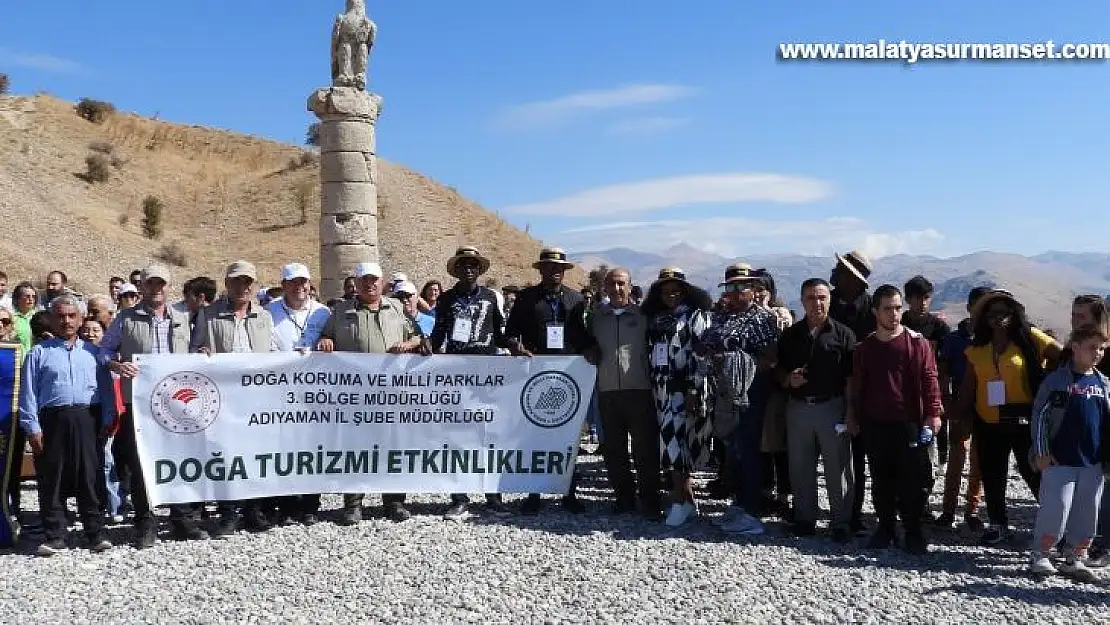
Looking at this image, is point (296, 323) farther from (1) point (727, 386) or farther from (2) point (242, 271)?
(1) point (727, 386)

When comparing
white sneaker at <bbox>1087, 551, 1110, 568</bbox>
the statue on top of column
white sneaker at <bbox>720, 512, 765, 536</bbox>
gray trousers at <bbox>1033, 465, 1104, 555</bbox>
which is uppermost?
the statue on top of column

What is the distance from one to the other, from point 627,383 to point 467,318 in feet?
4.55

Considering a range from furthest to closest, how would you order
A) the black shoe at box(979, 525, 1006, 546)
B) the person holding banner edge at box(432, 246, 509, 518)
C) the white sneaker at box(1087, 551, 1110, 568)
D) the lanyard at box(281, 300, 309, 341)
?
the person holding banner edge at box(432, 246, 509, 518) → the lanyard at box(281, 300, 309, 341) → the black shoe at box(979, 525, 1006, 546) → the white sneaker at box(1087, 551, 1110, 568)

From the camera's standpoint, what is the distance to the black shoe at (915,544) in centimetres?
636

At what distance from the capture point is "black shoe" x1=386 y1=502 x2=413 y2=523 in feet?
23.4

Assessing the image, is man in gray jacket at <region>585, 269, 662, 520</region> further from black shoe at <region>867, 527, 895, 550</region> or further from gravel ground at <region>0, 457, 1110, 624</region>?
black shoe at <region>867, 527, 895, 550</region>

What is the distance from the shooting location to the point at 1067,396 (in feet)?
19.0

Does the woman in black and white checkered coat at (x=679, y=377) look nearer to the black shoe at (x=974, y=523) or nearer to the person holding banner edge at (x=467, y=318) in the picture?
the person holding banner edge at (x=467, y=318)

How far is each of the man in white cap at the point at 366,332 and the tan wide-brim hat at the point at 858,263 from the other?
3343 millimetres

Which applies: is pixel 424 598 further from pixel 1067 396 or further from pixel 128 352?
pixel 1067 396

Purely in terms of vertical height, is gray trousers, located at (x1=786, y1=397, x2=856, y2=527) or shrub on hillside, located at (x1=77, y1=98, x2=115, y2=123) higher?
shrub on hillside, located at (x1=77, y1=98, x2=115, y2=123)

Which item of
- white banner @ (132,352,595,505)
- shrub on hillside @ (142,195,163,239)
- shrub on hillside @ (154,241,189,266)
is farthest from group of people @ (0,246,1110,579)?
shrub on hillside @ (142,195,163,239)

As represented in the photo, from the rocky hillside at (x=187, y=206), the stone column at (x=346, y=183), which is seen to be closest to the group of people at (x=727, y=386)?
the stone column at (x=346, y=183)

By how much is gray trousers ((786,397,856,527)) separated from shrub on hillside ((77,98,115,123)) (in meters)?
49.4
